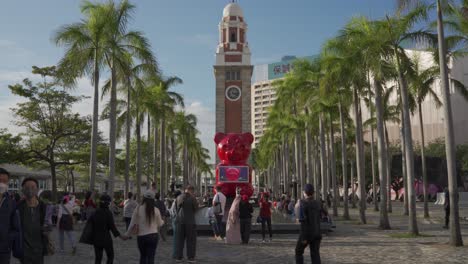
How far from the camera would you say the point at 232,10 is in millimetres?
67250

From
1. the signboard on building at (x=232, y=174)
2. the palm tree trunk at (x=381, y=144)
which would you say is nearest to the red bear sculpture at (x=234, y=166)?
the signboard on building at (x=232, y=174)

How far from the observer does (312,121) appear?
35.7 metres

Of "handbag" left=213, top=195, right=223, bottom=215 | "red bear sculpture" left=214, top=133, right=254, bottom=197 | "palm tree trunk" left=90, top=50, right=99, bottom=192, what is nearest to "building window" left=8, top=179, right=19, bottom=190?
"red bear sculpture" left=214, top=133, right=254, bottom=197

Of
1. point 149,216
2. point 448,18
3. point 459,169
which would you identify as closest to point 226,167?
point 448,18

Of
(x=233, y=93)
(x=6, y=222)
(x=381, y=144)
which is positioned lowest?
(x=6, y=222)

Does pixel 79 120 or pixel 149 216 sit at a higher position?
pixel 79 120

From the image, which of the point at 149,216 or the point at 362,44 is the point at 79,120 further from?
the point at 149,216

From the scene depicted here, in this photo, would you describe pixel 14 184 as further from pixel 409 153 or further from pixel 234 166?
pixel 409 153

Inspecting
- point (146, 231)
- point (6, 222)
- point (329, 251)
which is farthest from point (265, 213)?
point (6, 222)

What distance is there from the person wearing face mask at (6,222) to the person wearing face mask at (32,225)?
618mm

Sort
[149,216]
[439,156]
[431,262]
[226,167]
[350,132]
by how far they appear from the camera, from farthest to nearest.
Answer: [439,156] → [350,132] → [226,167] → [431,262] → [149,216]

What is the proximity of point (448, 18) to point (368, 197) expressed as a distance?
46543 millimetres

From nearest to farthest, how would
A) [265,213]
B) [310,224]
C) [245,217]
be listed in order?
1. [310,224]
2. [245,217]
3. [265,213]

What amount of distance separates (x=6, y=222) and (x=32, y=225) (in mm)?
870
